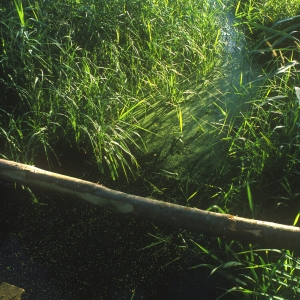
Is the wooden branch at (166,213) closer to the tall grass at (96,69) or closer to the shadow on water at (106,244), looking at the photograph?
the shadow on water at (106,244)

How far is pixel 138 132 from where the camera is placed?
2789 mm

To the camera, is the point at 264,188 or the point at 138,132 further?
the point at 138,132

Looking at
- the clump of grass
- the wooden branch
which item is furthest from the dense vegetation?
the wooden branch

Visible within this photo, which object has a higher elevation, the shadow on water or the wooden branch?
the wooden branch

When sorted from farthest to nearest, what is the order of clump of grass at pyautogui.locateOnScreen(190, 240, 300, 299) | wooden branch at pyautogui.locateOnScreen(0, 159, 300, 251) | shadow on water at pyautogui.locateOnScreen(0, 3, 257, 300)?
shadow on water at pyautogui.locateOnScreen(0, 3, 257, 300) < clump of grass at pyautogui.locateOnScreen(190, 240, 300, 299) < wooden branch at pyautogui.locateOnScreen(0, 159, 300, 251)

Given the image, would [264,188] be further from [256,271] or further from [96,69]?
[96,69]

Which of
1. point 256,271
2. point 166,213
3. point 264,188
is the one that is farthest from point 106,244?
point 264,188

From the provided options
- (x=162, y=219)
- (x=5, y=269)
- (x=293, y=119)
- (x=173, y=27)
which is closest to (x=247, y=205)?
(x=293, y=119)

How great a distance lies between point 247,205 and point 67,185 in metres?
0.83

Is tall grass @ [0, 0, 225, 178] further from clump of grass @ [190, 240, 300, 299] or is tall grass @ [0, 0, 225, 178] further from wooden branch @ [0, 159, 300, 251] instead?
clump of grass @ [190, 240, 300, 299]

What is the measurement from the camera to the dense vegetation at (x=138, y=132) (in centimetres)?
199

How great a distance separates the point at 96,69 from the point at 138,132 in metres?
0.42

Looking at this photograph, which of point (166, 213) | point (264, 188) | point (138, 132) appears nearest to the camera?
point (166, 213)

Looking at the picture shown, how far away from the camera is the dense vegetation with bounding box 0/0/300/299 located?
1.99 meters
